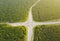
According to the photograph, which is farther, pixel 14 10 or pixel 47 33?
pixel 14 10

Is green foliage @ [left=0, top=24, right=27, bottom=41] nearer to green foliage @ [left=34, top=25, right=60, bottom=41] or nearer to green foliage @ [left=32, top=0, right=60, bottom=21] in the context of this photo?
green foliage @ [left=34, top=25, right=60, bottom=41]

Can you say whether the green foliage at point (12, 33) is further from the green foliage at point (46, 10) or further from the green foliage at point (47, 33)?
the green foliage at point (46, 10)

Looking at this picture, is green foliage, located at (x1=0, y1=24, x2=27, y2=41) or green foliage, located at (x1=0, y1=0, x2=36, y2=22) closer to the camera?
green foliage, located at (x1=0, y1=24, x2=27, y2=41)

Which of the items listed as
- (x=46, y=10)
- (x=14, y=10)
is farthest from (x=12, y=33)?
(x=46, y=10)

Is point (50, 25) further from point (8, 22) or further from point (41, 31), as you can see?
point (8, 22)

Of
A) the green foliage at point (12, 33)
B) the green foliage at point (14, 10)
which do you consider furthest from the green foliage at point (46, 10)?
the green foliage at point (12, 33)

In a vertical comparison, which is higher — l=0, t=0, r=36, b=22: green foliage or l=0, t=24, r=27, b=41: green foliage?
l=0, t=0, r=36, b=22: green foliage

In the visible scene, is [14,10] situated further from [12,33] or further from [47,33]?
[47,33]

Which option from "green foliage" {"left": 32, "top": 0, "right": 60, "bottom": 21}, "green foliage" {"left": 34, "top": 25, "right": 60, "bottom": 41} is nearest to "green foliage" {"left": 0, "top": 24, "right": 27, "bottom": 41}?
"green foliage" {"left": 34, "top": 25, "right": 60, "bottom": 41}
